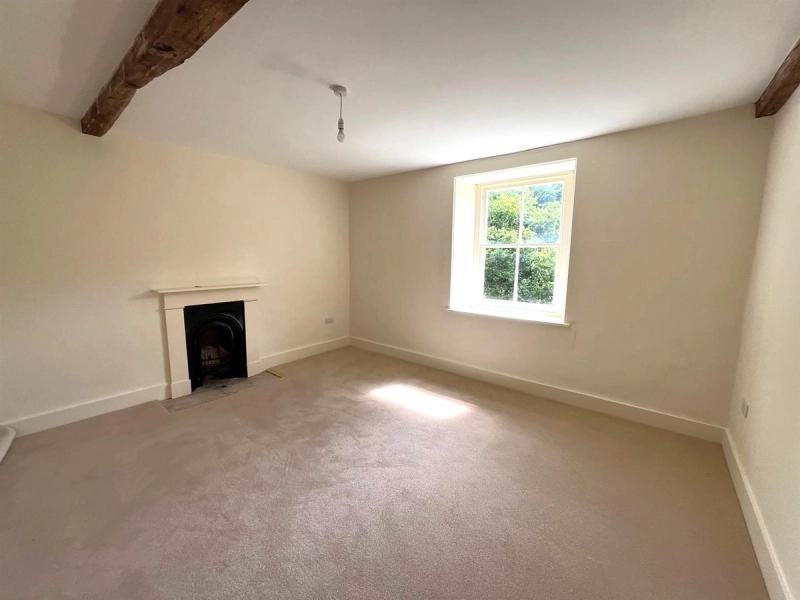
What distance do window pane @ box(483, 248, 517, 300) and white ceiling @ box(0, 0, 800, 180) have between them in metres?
1.24

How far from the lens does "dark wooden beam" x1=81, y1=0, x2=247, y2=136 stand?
118 cm

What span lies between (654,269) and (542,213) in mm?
1128

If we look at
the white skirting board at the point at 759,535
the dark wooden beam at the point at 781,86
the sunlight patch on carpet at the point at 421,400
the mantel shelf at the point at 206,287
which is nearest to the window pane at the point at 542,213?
the dark wooden beam at the point at 781,86

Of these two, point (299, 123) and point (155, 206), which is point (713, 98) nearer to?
point (299, 123)

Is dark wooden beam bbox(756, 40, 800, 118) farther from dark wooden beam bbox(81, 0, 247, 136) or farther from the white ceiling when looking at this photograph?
dark wooden beam bbox(81, 0, 247, 136)

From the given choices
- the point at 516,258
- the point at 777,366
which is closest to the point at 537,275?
the point at 516,258

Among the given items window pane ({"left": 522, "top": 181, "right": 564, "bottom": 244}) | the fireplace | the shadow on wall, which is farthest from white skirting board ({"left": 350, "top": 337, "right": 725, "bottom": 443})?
the shadow on wall

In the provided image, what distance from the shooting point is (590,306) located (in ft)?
9.23

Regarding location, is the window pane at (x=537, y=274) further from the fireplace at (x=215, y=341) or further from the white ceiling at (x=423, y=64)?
the fireplace at (x=215, y=341)

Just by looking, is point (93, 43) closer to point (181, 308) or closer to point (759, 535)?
point (181, 308)

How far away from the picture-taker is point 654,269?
98.3 inches

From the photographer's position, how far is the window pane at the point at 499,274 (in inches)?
138

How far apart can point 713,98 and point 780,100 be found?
0.98ft

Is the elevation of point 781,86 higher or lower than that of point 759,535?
higher
